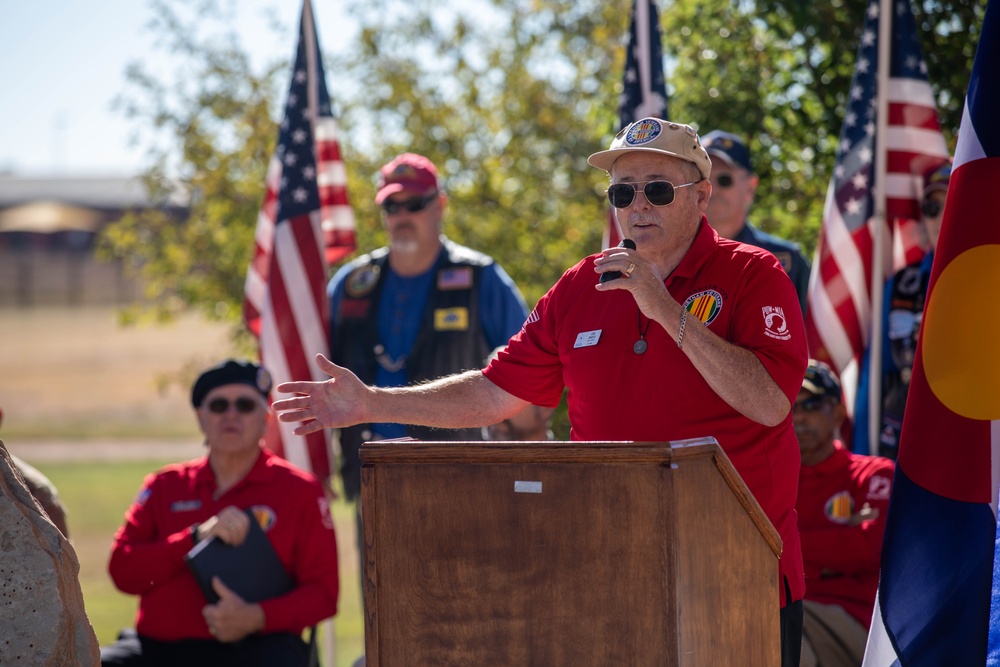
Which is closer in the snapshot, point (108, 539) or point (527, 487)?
point (527, 487)

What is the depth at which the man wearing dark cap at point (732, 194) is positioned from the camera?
600 cm

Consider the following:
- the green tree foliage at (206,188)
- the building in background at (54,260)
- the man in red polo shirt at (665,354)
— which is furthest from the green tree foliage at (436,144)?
the building in background at (54,260)

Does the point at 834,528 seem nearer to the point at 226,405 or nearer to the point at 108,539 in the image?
the point at 226,405

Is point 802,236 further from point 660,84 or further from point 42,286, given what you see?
point 42,286

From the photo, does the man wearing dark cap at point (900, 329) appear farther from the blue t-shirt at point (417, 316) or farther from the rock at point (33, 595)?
the rock at point (33, 595)

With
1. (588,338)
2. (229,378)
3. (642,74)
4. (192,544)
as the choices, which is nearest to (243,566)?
(192,544)

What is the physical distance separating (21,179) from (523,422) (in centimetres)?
5452

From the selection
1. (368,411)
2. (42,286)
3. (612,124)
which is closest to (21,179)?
(42,286)

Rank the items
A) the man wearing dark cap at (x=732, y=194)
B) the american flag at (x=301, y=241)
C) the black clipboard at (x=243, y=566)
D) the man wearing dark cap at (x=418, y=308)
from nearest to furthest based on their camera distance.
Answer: the black clipboard at (x=243, y=566), the man wearing dark cap at (x=732, y=194), the man wearing dark cap at (x=418, y=308), the american flag at (x=301, y=241)

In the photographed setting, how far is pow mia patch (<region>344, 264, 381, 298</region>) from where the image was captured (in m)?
6.65

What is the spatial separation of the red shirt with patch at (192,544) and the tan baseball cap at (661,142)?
2.48 meters

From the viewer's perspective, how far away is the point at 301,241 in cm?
727

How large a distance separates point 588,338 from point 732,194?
261 centimetres

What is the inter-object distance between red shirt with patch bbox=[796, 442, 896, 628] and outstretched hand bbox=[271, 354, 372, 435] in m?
2.17
